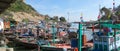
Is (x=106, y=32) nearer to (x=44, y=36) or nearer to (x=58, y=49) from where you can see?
(x=58, y=49)

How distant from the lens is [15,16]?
7612 cm

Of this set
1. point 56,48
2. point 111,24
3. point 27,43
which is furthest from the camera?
point 27,43

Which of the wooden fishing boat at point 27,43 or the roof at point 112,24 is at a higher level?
the roof at point 112,24

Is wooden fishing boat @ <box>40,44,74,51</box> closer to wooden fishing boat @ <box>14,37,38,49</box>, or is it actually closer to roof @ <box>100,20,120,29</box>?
wooden fishing boat @ <box>14,37,38,49</box>

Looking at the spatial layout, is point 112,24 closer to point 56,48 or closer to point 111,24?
point 111,24

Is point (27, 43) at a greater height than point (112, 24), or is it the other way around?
point (112, 24)

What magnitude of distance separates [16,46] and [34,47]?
442 cm

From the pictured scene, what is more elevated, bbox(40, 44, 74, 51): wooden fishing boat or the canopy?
the canopy

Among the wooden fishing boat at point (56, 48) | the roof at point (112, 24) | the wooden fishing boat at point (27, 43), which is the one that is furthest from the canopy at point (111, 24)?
the wooden fishing boat at point (27, 43)

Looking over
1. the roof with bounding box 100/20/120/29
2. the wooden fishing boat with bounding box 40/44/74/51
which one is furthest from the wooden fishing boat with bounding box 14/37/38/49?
the roof with bounding box 100/20/120/29

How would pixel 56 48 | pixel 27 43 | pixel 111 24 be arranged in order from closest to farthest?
pixel 111 24 < pixel 56 48 < pixel 27 43

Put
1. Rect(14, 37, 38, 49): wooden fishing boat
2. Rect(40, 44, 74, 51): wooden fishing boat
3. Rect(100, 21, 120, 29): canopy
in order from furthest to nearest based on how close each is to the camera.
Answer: Rect(14, 37, 38, 49): wooden fishing boat → Rect(40, 44, 74, 51): wooden fishing boat → Rect(100, 21, 120, 29): canopy

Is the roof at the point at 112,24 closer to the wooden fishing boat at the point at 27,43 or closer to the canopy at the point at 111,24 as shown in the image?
the canopy at the point at 111,24

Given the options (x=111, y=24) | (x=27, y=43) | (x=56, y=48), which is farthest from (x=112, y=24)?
(x=27, y=43)
